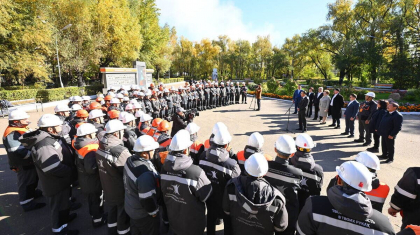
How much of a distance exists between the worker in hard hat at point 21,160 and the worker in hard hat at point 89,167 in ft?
4.86

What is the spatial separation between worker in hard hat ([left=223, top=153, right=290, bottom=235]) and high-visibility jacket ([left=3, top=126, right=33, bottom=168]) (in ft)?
14.1

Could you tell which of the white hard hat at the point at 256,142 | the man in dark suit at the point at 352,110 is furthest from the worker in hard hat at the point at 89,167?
the man in dark suit at the point at 352,110

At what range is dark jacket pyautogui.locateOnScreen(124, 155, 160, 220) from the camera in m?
2.67

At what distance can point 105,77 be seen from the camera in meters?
18.0

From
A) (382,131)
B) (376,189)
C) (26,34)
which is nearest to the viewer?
(376,189)

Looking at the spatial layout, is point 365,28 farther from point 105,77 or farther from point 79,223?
point 79,223

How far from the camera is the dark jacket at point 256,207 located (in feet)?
7.30

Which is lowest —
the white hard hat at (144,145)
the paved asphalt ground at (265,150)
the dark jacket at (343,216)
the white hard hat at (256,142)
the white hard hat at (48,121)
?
the paved asphalt ground at (265,150)

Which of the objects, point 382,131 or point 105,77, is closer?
point 382,131

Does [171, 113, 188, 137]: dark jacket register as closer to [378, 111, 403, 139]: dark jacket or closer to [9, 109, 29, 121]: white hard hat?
[9, 109, 29, 121]: white hard hat

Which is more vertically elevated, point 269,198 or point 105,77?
point 105,77

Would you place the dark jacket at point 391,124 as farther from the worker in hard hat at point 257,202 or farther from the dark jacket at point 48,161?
the dark jacket at point 48,161

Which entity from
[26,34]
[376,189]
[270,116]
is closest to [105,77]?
[26,34]

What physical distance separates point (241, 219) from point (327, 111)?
992cm
